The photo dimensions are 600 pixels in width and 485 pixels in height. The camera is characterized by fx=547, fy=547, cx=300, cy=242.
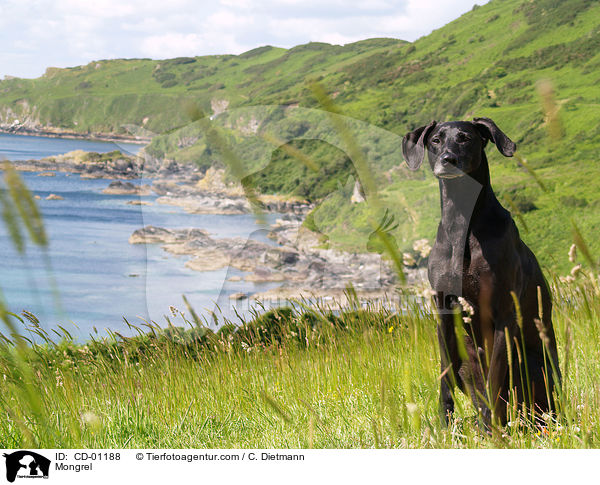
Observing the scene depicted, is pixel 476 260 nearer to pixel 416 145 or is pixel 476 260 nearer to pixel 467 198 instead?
pixel 467 198

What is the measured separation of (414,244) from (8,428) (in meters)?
3.14

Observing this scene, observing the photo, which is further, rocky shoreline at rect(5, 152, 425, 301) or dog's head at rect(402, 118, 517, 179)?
rocky shoreline at rect(5, 152, 425, 301)

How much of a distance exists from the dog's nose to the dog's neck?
145 millimetres

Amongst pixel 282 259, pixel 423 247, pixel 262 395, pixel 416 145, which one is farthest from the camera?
pixel 282 259

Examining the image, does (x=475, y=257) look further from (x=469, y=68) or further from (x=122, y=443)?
(x=469, y=68)

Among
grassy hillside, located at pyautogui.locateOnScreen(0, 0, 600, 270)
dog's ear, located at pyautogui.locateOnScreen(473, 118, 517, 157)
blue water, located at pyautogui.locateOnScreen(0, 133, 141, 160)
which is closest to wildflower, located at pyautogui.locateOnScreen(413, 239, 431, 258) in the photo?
grassy hillside, located at pyautogui.locateOnScreen(0, 0, 600, 270)

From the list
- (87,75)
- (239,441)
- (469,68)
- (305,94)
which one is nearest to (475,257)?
(239,441)

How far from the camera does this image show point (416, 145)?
3256 mm

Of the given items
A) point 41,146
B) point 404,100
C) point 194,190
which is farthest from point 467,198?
point 41,146

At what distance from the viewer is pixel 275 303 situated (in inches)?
193

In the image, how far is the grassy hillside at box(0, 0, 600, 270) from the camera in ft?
14.3

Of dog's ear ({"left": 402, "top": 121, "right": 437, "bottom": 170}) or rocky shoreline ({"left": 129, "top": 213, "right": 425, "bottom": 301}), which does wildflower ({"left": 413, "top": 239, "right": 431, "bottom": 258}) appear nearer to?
rocky shoreline ({"left": 129, "top": 213, "right": 425, "bottom": 301})

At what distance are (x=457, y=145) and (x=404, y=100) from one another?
118 ft

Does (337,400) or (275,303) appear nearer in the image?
(337,400)
